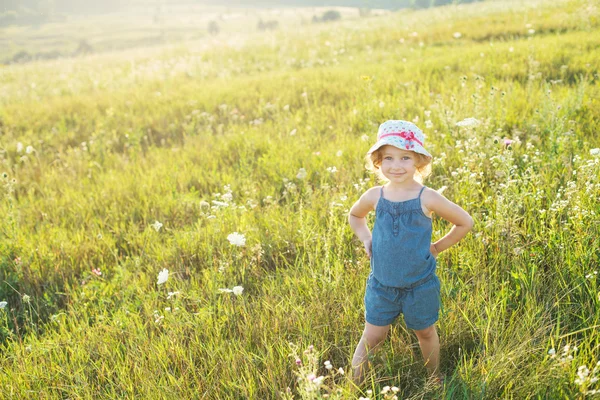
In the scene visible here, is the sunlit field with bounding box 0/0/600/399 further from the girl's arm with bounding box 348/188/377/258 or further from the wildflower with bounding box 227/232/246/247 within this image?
the girl's arm with bounding box 348/188/377/258

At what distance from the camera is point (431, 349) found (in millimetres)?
2289

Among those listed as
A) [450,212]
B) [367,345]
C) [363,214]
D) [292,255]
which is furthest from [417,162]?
[292,255]

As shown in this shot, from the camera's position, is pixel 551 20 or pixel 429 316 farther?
pixel 551 20

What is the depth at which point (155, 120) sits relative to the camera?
793cm

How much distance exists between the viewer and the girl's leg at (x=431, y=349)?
7.47 feet

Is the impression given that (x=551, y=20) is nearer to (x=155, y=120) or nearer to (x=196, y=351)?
(x=155, y=120)

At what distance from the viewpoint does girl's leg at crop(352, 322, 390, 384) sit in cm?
229

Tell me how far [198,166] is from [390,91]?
3.17 m

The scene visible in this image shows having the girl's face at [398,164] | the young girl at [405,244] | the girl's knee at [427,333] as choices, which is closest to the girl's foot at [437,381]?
the young girl at [405,244]

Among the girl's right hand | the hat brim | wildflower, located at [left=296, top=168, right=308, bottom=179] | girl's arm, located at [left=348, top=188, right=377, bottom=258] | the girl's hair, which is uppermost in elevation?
the hat brim

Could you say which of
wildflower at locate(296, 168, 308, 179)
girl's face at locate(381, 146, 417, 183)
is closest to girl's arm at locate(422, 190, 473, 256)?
girl's face at locate(381, 146, 417, 183)

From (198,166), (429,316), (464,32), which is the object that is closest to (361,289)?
(429,316)

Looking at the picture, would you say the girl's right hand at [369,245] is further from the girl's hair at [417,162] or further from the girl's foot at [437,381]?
the girl's foot at [437,381]

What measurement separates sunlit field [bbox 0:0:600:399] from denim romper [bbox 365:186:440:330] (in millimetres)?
255
